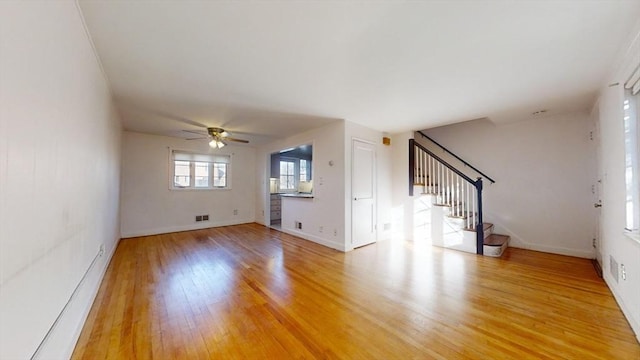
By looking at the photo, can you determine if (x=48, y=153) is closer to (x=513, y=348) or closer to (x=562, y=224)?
(x=513, y=348)

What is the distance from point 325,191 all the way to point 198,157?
3.82 metres

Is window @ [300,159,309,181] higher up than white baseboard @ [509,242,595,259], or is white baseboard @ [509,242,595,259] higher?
window @ [300,159,309,181]

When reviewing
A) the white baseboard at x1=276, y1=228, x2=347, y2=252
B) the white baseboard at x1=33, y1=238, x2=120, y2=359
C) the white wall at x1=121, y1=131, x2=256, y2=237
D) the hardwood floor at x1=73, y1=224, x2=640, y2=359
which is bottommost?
the hardwood floor at x1=73, y1=224, x2=640, y2=359

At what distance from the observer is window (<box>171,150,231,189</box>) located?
19.0ft

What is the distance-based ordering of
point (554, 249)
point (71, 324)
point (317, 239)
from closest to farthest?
1. point (71, 324)
2. point (554, 249)
3. point (317, 239)

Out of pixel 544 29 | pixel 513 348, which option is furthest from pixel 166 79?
pixel 513 348

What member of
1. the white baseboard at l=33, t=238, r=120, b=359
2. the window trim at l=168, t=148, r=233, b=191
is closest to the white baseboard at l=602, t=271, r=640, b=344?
the white baseboard at l=33, t=238, r=120, b=359

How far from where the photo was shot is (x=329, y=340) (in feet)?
5.67

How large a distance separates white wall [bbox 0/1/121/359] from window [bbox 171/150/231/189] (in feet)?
13.1

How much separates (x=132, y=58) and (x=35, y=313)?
217 cm

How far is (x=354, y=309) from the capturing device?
2.16 metres

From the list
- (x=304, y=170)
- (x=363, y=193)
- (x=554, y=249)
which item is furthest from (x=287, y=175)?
(x=554, y=249)

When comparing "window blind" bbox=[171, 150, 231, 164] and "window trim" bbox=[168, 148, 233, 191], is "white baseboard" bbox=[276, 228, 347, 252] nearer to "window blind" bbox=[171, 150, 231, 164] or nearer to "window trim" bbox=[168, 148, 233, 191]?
"window trim" bbox=[168, 148, 233, 191]

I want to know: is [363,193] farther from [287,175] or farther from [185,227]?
[185,227]
